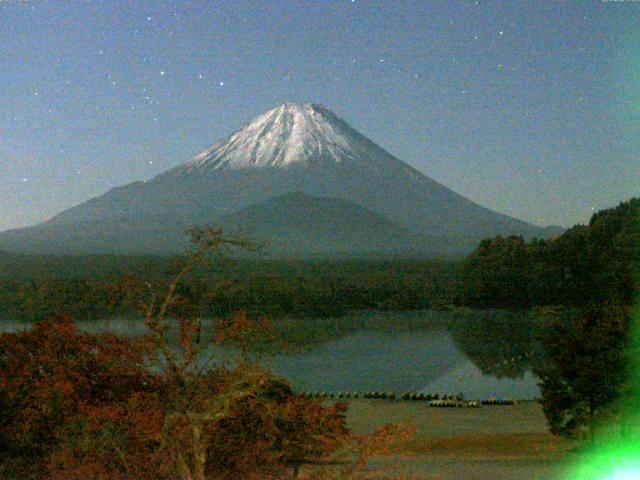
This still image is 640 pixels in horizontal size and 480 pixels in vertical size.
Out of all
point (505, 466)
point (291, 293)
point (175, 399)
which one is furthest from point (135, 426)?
point (291, 293)

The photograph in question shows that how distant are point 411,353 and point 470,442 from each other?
873 inches

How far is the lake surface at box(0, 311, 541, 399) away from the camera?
91.2 ft

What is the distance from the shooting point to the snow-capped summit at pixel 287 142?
155 m

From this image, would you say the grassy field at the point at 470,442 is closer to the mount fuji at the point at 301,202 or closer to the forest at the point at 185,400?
the forest at the point at 185,400

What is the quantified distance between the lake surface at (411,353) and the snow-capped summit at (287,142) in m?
101

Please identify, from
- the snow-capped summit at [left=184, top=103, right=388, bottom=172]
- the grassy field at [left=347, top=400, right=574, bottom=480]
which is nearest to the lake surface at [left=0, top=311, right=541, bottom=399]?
the grassy field at [left=347, top=400, right=574, bottom=480]

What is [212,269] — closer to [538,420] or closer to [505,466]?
[538,420]

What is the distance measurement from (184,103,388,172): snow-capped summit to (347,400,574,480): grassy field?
13365cm

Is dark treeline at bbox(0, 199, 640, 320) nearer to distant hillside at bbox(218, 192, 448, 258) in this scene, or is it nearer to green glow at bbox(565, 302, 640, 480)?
A: green glow at bbox(565, 302, 640, 480)

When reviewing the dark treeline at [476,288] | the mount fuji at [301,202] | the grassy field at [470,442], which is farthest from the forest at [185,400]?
the mount fuji at [301,202]

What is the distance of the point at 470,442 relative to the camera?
15.6 metres

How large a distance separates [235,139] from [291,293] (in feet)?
348

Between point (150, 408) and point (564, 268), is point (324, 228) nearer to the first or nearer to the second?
point (564, 268)

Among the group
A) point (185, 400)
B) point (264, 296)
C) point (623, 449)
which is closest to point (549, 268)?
point (264, 296)
